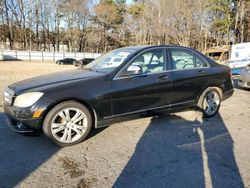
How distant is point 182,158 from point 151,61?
1.96m

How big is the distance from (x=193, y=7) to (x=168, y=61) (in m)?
39.6

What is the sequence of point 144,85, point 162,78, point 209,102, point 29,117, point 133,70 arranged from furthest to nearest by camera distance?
point 209,102 < point 162,78 < point 144,85 < point 133,70 < point 29,117

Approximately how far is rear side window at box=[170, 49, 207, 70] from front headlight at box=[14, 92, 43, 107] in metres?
2.59

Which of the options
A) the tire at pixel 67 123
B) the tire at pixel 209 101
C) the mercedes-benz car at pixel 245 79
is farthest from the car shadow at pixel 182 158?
the mercedes-benz car at pixel 245 79

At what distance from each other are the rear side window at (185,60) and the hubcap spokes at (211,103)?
27.2 inches

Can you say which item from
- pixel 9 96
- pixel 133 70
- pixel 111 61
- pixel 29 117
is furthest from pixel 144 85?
pixel 9 96

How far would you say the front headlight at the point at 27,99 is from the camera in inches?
144

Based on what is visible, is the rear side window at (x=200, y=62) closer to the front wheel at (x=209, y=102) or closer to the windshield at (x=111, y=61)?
the front wheel at (x=209, y=102)

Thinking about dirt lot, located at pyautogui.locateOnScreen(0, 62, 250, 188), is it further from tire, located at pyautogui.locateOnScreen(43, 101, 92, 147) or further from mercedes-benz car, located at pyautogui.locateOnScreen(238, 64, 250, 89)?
mercedes-benz car, located at pyautogui.locateOnScreen(238, 64, 250, 89)

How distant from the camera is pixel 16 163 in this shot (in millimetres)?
3312

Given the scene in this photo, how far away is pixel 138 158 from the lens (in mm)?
3498

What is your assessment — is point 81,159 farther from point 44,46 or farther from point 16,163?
point 44,46

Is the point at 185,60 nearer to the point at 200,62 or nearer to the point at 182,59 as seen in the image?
the point at 182,59

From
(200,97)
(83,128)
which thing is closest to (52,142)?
(83,128)
